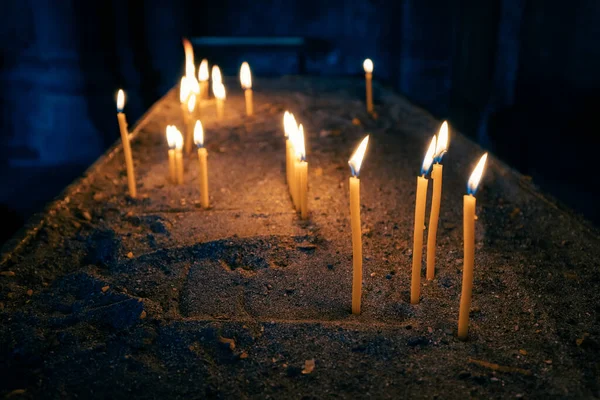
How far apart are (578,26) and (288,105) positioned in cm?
301

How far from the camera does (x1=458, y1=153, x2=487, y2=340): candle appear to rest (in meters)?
1.62

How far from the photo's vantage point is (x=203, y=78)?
16.4 feet

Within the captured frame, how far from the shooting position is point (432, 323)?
1.96 metres

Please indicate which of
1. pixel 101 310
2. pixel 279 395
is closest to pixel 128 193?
pixel 101 310

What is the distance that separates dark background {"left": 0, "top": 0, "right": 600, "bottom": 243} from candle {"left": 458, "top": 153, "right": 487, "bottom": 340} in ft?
11.9

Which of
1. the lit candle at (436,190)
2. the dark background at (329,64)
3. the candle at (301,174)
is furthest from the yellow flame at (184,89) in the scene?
the lit candle at (436,190)

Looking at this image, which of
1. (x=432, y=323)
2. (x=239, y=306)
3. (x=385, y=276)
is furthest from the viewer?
(x=385, y=276)

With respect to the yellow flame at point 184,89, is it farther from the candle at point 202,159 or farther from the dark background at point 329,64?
the dark background at point 329,64

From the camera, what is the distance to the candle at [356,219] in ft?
5.84

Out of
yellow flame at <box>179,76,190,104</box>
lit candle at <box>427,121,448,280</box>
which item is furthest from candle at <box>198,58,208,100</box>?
lit candle at <box>427,121,448,280</box>

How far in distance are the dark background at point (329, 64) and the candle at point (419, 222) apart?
3517 mm

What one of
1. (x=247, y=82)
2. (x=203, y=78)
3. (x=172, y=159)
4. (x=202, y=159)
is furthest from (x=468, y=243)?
(x=203, y=78)

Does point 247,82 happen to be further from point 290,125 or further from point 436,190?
point 436,190

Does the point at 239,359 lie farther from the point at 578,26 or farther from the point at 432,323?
the point at 578,26
